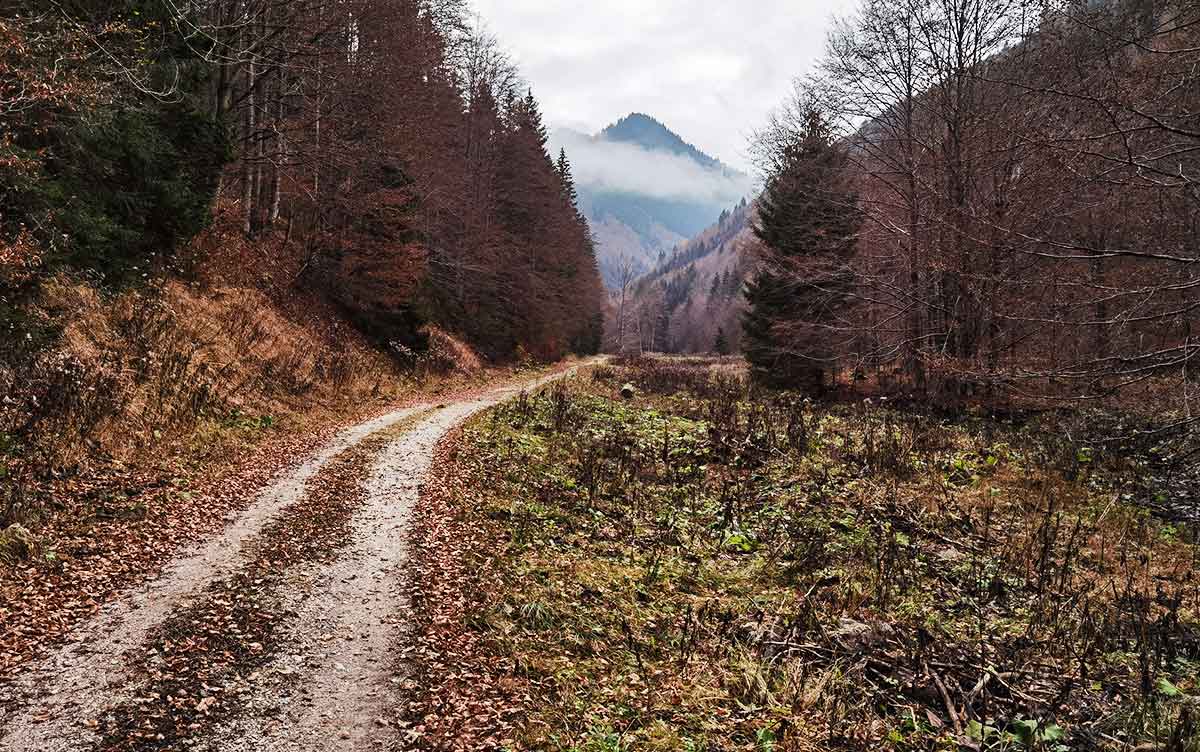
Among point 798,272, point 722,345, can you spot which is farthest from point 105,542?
point 722,345

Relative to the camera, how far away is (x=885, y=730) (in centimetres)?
498

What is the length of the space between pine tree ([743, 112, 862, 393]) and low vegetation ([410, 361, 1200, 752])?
358 inches

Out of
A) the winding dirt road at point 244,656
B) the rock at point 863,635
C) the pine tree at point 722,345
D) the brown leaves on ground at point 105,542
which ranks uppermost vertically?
the pine tree at point 722,345

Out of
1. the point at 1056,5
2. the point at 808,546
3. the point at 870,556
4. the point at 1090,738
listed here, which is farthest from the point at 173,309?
the point at 1056,5

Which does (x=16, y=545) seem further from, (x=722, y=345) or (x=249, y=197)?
(x=722, y=345)

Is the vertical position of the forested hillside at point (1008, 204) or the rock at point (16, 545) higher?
Answer: the forested hillside at point (1008, 204)

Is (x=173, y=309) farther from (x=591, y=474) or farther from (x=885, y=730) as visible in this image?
(x=885, y=730)

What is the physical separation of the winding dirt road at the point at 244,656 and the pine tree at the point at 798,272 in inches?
681

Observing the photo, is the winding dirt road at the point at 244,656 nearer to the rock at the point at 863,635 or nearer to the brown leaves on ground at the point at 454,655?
the brown leaves on ground at the point at 454,655

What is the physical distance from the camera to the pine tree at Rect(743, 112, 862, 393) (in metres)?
21.8

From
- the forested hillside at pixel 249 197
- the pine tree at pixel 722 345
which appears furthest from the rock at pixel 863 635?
the pine tree at pixel 722 345

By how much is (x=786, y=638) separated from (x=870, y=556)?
2909 mm

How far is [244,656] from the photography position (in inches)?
218

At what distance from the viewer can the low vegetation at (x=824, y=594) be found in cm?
511
